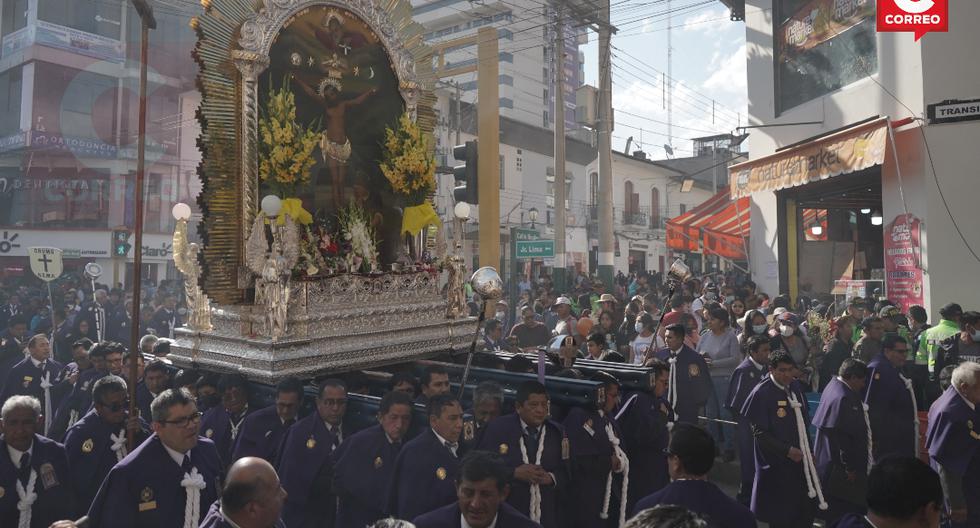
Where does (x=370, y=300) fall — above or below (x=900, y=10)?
below

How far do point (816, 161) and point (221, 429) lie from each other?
36.7 feet

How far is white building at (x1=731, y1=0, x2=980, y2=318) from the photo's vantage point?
11383mm

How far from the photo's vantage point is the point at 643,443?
Answer: 5.99m

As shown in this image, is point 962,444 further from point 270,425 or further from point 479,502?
point 270,425

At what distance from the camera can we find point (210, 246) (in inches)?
255

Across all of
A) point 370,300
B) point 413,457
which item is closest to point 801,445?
point 413,457

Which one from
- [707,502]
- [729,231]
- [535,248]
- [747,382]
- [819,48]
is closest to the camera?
[707,502]

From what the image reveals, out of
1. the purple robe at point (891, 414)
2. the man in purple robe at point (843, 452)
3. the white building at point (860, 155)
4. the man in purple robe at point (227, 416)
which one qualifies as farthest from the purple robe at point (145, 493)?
the white building at point (860, 155)

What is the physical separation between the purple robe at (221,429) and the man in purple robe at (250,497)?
9.81 feet

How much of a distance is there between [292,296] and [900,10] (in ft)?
33.3

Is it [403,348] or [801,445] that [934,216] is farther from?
[403,348]

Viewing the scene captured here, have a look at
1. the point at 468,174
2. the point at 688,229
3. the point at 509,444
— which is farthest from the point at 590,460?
the point at 688,229

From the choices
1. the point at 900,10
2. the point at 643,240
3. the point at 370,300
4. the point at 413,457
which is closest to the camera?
the point at 413,457

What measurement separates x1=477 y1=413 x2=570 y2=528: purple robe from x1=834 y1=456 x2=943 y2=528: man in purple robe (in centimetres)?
223
